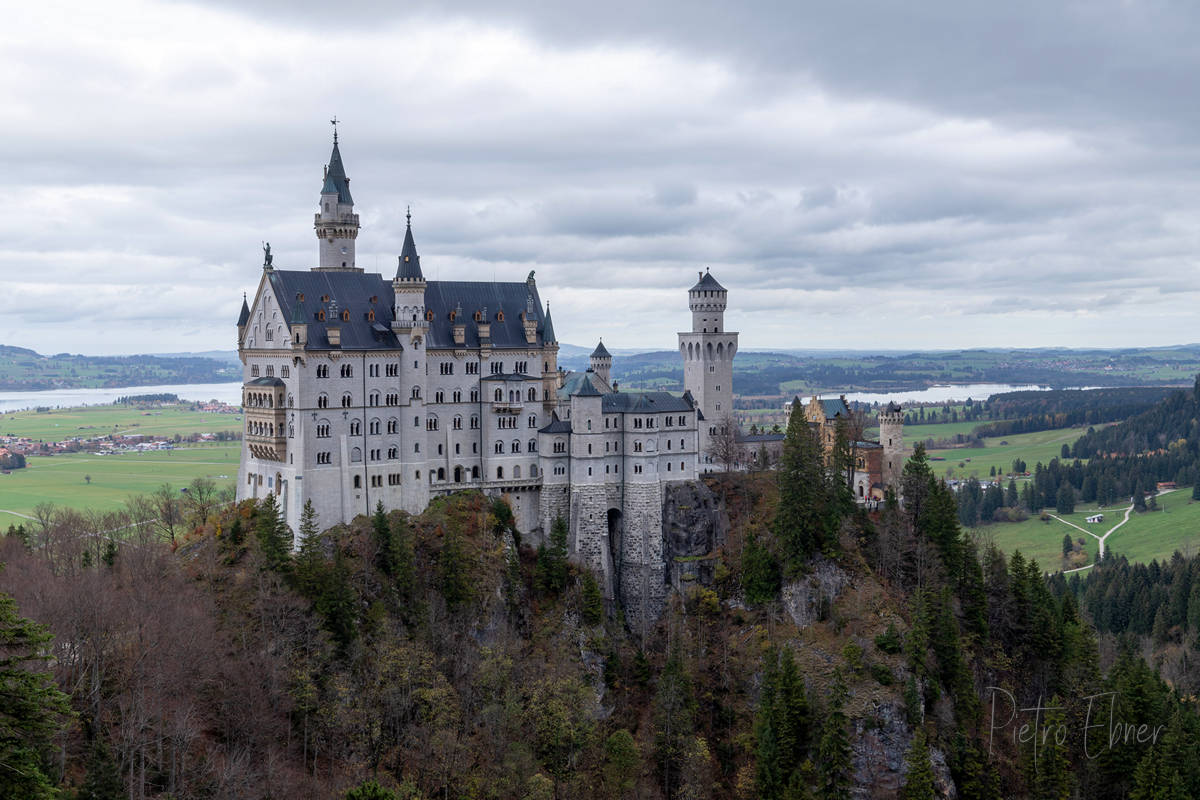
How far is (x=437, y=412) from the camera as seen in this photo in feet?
335

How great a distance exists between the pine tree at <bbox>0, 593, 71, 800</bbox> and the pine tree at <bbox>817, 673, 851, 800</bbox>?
195 feet

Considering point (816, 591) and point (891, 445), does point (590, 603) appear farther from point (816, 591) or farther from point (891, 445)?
point (891, 445)

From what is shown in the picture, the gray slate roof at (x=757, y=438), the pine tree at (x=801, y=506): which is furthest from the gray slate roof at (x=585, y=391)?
the gray slate roof at (x=757, y=438)

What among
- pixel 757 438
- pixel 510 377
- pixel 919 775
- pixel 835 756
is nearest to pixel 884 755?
pixel 919 775

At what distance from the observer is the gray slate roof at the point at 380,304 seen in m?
95.0

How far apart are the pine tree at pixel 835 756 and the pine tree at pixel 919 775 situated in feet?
15.5

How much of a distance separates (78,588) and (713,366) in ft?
230

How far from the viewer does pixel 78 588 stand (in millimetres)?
66000

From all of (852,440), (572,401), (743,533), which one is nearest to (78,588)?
(572,401)

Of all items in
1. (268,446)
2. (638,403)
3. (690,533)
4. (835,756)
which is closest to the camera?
(835,756)

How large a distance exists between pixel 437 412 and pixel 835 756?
151 feet

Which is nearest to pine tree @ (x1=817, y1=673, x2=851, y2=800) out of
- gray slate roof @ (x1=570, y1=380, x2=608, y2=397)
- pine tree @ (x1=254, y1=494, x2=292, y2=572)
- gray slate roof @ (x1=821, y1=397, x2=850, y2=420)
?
gray slate roof @ (x1=570, y1=380, x2=608, y2=397)

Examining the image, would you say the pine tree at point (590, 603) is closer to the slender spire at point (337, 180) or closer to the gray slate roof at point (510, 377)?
the gray slate roof at point (510, 377)

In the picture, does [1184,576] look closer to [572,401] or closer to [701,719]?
[701,719]
